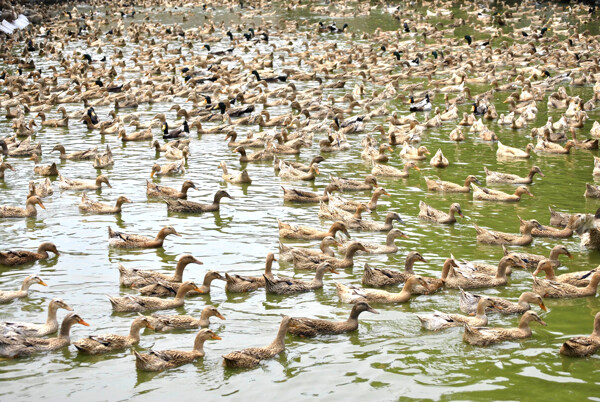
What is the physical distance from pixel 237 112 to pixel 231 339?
825 inches

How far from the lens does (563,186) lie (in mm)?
23172

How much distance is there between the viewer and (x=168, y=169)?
2519cm

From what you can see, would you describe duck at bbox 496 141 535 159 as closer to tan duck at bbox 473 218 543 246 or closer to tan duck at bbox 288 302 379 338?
tan duck at bbox 473 218 543 246

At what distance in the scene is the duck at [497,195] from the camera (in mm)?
21750

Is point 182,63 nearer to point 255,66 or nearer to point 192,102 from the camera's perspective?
point 255,66

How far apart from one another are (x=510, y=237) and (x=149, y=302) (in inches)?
313

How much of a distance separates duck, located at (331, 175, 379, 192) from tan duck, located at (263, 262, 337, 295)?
7.06 metres

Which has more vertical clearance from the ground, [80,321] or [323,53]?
[323,53]

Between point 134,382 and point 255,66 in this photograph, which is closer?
point 134,382

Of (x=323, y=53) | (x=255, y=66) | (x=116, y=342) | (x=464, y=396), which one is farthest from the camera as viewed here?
(x=323, y=53)

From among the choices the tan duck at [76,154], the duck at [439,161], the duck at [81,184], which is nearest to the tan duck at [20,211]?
the duck at [81,184]

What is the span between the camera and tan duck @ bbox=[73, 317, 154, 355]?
44.0 ft

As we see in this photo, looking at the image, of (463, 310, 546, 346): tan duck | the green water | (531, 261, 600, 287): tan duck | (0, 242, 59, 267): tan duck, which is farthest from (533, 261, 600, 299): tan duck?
(0, 242, 59, 267): tan duck

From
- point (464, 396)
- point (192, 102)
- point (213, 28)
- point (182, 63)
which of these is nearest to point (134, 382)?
point (464, 396)
